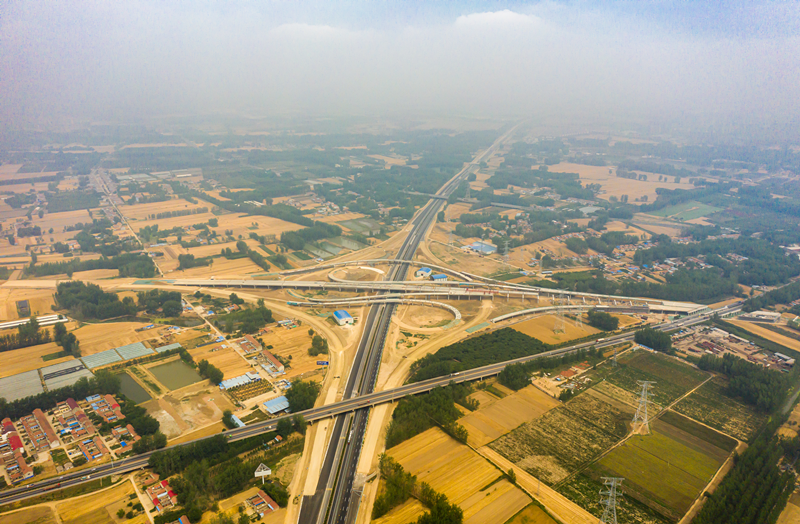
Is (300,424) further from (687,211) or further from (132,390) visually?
(687,211)

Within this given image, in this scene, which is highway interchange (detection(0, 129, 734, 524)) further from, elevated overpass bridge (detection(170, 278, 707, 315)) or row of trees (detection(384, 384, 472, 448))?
elevated overpass bridge (detection(170, 278, 707, 315))

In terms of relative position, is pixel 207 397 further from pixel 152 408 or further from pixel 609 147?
pixel 609 147

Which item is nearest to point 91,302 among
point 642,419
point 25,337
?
point 25,337

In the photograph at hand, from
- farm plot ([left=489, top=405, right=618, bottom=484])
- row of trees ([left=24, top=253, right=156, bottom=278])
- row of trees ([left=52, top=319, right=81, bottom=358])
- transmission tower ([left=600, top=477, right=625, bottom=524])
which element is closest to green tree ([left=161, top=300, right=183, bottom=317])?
row of trees ([left=52, top=319, right=81, bottom=358])

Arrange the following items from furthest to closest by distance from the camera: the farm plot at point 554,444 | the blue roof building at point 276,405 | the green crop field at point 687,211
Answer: the green crop field at point 687,211, the blue roof building at point 276,405, the farm plot at point 554,444

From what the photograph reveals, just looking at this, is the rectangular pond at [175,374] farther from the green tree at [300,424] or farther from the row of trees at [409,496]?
the row of trees at [409,496]

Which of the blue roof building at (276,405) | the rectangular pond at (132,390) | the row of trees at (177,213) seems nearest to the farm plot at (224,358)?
the rectangular pond at (132,390)
